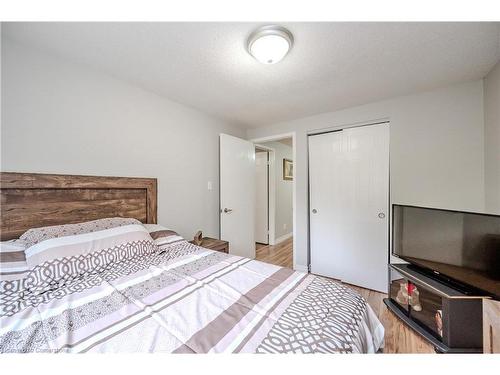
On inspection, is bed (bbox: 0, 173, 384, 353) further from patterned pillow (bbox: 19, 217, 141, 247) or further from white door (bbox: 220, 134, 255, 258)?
white door (bbox: 220, 134, 255, 258)

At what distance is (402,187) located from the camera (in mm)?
2141

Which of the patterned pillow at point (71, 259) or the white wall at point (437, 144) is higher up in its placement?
the white wall at point (437, 144)

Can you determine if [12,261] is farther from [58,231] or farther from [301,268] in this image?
[301,268]

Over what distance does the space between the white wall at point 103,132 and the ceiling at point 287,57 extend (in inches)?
5.3

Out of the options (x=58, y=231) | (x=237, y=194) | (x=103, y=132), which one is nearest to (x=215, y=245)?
(x=237, y=194)

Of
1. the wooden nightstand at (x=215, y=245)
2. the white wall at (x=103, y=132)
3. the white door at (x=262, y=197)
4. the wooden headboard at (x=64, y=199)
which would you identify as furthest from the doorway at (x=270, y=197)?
the wooden headboard at (x=64, y=199)

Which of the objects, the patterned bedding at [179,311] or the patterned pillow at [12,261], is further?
the patterned pillow at [12,261]

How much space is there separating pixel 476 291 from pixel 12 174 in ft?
10.3

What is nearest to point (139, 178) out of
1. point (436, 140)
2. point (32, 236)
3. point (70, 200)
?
point (70, 200)

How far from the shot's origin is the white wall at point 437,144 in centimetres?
182

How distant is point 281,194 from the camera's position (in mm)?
4410

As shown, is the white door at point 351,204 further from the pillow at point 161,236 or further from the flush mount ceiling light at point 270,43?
the pillow at point 161,236

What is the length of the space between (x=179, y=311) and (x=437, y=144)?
8.79 feet

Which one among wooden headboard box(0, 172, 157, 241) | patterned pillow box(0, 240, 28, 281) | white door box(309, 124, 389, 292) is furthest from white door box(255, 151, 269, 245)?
patterned pillow box(0, 240, 28, 281)
